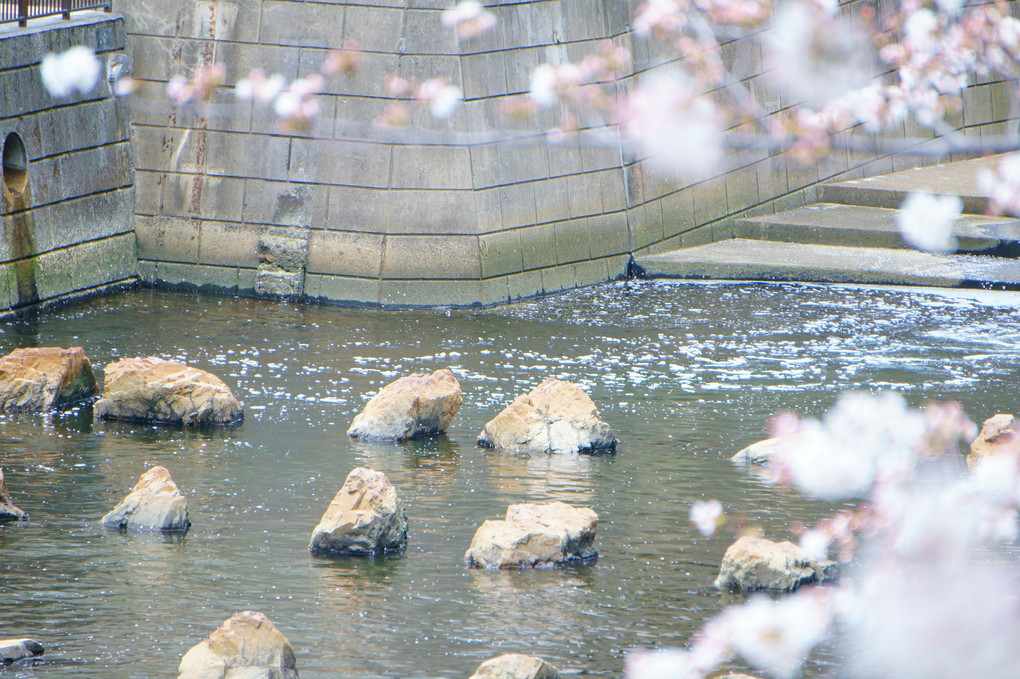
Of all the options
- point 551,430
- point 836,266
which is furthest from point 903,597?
point 836,266

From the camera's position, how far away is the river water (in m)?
6.61

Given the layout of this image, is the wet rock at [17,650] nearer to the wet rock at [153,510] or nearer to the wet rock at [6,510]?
the wet rock at [153,510]

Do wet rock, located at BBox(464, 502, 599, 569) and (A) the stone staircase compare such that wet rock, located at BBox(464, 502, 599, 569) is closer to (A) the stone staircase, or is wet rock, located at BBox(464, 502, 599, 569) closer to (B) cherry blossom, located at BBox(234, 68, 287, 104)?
(B) cherry blossom, located at BBox(234, 68, 287, 104)

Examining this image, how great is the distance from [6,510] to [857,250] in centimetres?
1115

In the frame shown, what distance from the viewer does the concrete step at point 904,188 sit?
→ 17.6 m

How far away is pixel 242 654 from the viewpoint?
19.2 ft

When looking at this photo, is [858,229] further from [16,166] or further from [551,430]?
[16,166]

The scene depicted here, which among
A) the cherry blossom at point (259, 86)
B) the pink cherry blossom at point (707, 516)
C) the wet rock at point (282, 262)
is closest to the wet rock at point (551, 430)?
the pink cherry blossom at point (707, 516)

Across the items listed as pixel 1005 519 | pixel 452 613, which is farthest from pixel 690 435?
pixel 1005 519

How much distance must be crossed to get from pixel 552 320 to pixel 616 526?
6.02 metres

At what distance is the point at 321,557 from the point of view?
25.0 ft

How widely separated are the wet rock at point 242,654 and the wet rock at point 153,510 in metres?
2.00

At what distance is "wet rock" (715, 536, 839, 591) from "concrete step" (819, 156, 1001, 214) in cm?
1097

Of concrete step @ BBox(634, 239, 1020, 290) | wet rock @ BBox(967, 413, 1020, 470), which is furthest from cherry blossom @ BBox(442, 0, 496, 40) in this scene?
wet rock @ BBox(967, 413, 1020, 470)
